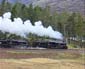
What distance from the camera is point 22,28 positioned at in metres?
79.5

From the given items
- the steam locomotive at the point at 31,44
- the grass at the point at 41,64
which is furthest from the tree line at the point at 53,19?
the grass at the point at 41,64

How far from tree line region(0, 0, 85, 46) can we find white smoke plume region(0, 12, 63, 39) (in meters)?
6.10


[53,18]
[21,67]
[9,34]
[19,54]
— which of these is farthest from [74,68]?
[53,18]

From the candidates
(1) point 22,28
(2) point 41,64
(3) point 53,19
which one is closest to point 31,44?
(1) point 22,28

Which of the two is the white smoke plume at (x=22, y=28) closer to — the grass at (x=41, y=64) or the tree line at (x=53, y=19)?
the tree line at (x=53, y=19)

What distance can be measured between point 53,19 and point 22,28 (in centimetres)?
2169

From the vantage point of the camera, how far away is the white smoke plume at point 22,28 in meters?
76.9

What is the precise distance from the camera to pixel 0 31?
75.5 metres

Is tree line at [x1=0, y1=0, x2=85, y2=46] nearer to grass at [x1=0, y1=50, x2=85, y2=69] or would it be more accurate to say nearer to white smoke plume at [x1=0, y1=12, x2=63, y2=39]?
white smoke plume at [x1=0, y1=12, x2=63, y2=39]

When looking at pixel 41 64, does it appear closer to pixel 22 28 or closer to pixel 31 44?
pixel 31 44

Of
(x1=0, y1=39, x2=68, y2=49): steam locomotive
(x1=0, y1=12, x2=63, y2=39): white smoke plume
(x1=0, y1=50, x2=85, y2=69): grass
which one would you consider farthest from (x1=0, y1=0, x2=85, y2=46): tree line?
(x1=0, y1=50, x2=85, y2=69): grass

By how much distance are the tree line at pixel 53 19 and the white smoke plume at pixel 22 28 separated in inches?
240

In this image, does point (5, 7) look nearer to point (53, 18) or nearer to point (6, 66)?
point (53, 18)

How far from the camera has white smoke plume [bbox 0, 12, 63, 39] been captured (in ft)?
252
